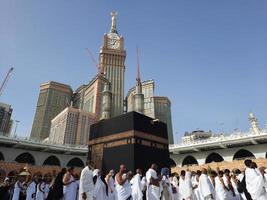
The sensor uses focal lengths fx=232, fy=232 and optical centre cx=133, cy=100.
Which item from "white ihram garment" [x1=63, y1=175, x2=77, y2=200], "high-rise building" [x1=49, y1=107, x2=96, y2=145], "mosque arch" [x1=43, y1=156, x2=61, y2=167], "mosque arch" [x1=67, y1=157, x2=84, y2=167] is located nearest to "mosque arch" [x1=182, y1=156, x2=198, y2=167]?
"mosque arch" [x1=67, y1=157, x2=84, y2=167]

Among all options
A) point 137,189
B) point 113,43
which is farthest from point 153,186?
point 113,43

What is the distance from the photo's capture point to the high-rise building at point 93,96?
87.5 metres

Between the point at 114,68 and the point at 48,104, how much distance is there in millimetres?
41824

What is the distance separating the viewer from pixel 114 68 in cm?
9962

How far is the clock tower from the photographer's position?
97.2 metres

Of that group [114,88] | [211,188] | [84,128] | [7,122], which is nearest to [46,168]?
[211,188]

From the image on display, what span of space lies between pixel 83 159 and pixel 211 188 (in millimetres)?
32301

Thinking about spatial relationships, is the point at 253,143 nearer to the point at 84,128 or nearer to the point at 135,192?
the point at 135,192

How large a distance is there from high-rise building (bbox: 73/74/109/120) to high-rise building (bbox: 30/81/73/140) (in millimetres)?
11008

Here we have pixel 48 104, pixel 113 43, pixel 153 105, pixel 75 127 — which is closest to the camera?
pixel 75 127

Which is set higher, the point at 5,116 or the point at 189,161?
the point at 5,116

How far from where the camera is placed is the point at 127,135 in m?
12.4

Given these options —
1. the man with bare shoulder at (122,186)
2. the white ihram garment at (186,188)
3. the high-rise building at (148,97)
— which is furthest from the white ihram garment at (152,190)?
the high-rise building at (148,97)

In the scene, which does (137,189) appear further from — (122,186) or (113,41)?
(113,41)
